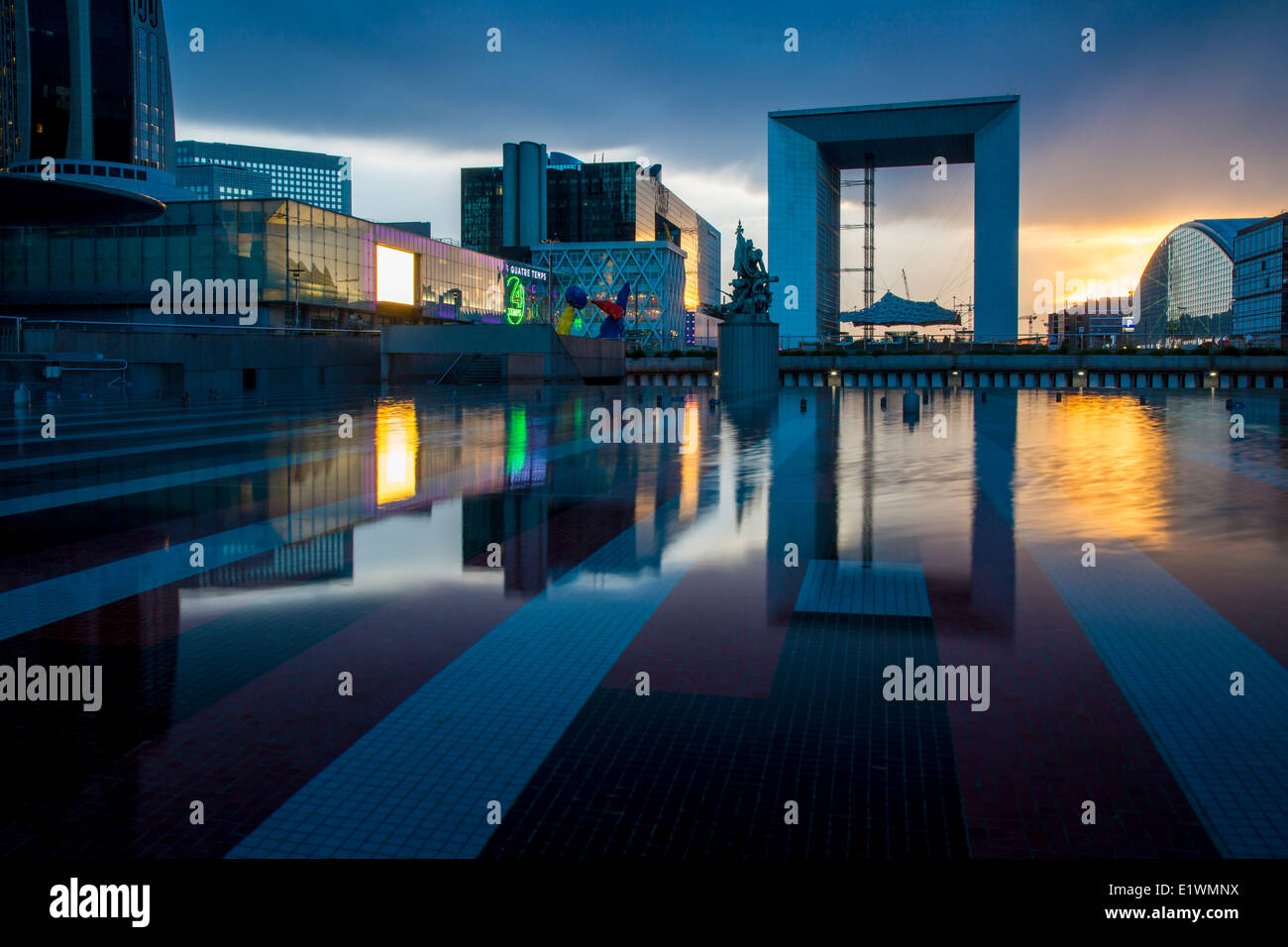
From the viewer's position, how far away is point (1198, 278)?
177 m

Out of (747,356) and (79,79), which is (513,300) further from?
(747,356)

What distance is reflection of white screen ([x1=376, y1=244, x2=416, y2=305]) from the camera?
3206 inches

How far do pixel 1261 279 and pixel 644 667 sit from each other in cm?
14312

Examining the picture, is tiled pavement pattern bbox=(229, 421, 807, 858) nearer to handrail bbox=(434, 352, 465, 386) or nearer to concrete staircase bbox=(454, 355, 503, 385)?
concrete staircase bbox=(454, 355, 503, 385)

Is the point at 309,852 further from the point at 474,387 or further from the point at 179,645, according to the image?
the point at 474,387

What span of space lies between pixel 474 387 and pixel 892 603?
42.4m

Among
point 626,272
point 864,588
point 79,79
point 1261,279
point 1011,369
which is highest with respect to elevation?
point 79,79

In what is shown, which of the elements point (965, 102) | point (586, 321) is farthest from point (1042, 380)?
point (586, 321)

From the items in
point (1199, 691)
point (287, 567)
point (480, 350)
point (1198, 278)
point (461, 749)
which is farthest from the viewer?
point (1198, 278)

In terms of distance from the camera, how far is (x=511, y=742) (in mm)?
4488

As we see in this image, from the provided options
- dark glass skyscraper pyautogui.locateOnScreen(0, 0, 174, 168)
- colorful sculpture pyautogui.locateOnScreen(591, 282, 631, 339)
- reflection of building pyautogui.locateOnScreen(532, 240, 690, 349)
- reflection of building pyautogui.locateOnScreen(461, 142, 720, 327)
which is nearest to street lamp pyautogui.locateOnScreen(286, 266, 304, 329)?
colorful sculpture pyautogui.locateOnScreen(591, 282, 631, 339)

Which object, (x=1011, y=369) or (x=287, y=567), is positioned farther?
(x=1011, y=369)

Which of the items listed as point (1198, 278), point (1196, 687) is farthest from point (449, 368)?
point (1198, 278)

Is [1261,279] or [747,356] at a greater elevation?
[1261,279]
